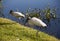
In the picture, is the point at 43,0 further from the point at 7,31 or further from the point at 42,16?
the point at 7,31

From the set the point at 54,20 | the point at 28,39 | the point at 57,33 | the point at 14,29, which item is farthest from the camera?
the point at 54,20

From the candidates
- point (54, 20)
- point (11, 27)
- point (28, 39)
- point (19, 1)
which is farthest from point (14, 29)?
point (19, 1)

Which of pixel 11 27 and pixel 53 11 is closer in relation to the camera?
pixel 11 27

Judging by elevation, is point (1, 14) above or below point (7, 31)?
below

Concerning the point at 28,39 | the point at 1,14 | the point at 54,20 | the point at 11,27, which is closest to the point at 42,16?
the point at 54,20

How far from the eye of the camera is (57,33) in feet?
50.3

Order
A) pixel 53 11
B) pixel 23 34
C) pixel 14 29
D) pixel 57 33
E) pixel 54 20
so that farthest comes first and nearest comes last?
1. pixel 53 11
2. pixel 54 20
3. pixel 57 33
4. pixel 14 29
5. pixel 23 34

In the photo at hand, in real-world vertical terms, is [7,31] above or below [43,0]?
above

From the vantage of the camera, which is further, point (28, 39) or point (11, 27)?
point (11, 27)

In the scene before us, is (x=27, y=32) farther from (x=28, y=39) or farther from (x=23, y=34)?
(x=28, y=39)

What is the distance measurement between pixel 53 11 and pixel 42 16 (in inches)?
79.7

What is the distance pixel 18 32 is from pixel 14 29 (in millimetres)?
664

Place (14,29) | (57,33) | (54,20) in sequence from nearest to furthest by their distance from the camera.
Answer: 1. (14,29)
2. (57,33)
3. (54,20)

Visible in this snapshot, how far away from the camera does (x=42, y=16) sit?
19.2 m
